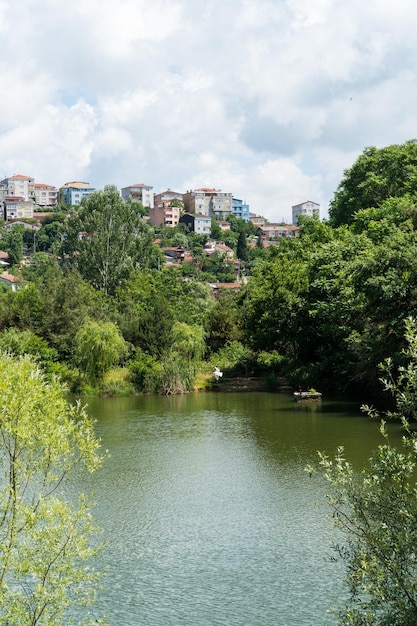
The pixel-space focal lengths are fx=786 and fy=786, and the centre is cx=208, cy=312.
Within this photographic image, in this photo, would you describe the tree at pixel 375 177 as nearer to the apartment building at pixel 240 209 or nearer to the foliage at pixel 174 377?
the foliage at pixel 174 377

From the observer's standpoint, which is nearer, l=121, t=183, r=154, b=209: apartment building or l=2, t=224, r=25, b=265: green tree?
l=2, t=224, r=25, b=265: green tree

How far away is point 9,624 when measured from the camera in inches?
361

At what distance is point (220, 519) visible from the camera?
1611cm

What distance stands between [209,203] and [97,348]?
426 ft

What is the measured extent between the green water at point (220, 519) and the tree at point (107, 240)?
26182 millimetres

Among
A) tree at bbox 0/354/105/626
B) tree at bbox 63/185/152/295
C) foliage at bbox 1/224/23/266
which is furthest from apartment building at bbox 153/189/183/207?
tree at bbox 0/354/105/626

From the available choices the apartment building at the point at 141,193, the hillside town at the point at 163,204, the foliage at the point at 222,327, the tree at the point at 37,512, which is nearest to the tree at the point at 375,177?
the foliage at the point at 222,327

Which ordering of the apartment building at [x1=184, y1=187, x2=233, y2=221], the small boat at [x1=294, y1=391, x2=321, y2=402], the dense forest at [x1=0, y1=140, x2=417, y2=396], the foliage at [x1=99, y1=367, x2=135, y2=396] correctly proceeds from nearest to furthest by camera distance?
the dense forest at [x1=0, y1=140, x2=417, y2=396] → the small boat at [x1=294, y1=391, x2=321, y2=402] → the foliage at [x1=99, y1=367, x2=135, y2=396] → the apartment building at [x1=184, y1=187, x2=233, y2=221]

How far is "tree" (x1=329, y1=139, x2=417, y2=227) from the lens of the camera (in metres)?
43.5

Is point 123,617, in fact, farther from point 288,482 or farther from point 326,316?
point 326,316

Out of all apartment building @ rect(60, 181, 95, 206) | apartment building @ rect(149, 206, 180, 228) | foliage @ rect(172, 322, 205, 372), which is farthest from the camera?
apartment building @ rect(60, 181, 95, 206)

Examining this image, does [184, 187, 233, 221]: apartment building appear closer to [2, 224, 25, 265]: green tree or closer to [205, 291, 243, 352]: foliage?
[2, 224, 25, 265]: green tree

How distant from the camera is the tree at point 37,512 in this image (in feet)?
30.1

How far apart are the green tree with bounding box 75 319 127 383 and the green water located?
7.97 metres
